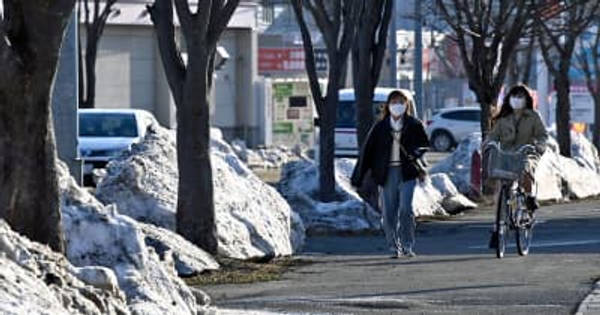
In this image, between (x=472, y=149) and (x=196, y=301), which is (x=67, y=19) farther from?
(x=472, y=149)

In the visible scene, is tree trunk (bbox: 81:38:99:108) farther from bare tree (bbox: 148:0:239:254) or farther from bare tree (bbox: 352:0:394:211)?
Answer: bare tree (bbox: 148:0:239:254)

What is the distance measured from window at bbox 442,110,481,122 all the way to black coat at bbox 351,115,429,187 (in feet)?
131

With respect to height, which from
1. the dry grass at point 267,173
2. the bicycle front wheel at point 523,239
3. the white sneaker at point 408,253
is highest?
the bicycle front wheel at point 523,239

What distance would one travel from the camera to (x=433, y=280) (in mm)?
12859

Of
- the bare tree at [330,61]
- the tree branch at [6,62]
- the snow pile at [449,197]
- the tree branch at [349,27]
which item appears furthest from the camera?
the snow pile at [449,197]

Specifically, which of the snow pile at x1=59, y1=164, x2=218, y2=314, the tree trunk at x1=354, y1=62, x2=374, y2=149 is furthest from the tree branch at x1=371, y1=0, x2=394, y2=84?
the snow pile at x1=59, y1=164, x2=218, y2=314

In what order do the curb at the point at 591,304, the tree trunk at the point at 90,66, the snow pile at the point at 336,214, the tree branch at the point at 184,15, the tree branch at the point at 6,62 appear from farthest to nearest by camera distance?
the tree trunk at the point at 90,66 → the snow pile at the point at 336,214 → the tree branch at the point at 184,15 → the curb at the point at 591,304 → the tree branch at the point at 6,62

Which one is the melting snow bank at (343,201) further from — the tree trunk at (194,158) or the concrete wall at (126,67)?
the concrete wall at (126,67)

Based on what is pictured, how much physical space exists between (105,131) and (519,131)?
16.1 metres

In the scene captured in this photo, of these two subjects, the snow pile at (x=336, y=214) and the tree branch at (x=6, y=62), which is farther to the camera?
the snow pile at (x=336, y=214)

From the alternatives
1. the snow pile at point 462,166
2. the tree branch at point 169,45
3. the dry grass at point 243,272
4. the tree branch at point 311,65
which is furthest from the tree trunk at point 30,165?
the snow pile at point 462,166

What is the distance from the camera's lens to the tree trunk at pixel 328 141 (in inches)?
872

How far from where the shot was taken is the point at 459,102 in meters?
65.8

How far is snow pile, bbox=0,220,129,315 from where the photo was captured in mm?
7461
